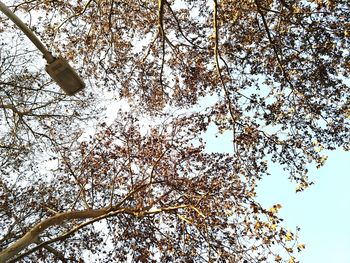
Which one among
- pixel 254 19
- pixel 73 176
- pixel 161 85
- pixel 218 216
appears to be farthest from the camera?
pixel 161 85

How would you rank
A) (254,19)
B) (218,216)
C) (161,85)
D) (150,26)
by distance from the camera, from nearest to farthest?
(218,216) < (254,19) < (161,85) < (150,26)

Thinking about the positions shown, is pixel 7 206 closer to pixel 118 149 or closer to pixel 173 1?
pixel 118 149

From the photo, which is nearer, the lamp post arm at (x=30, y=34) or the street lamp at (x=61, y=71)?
the lamp post arm at (x=30, y=34)

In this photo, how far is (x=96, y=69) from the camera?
9625 mm

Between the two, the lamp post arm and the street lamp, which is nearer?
the lamp post arm

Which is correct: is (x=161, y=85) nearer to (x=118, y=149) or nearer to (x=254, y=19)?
(x=118, y=149)

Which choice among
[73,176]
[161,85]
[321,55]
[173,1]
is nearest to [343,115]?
[321,55]

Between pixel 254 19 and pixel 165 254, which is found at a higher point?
pixel 254 19

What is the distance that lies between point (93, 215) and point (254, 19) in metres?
4.98

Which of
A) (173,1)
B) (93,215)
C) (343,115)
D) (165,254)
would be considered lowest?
(165,254)

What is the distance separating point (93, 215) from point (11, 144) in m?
4.03

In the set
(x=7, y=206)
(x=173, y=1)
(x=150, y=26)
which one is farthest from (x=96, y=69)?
(x=7, y=206)

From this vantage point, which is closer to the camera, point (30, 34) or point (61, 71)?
point (30, 34)

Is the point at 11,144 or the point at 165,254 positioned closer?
the point at 165,254
